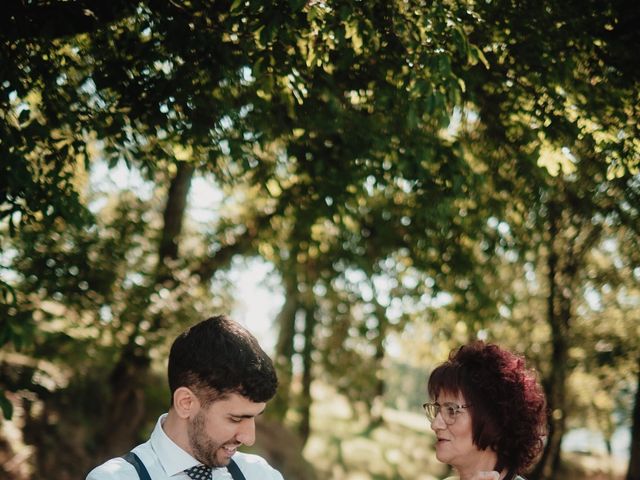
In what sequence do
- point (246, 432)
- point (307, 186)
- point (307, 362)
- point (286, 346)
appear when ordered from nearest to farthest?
point (246, 432), point (307, 186), point (307, 362), point (286, 346)

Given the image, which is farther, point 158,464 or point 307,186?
point 307,186

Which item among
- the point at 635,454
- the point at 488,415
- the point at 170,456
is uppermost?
the point at 635,454

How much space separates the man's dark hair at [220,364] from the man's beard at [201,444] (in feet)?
0.34

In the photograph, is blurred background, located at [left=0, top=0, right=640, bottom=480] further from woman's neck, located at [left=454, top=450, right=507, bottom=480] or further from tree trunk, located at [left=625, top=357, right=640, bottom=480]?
woman's neck, located at [left=454, top=450, right=507, bottom=480]

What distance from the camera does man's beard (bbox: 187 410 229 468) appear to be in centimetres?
324

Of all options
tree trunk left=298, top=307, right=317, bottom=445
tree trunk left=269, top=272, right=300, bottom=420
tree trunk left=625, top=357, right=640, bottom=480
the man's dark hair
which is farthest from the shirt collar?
tree trunk left=298, top=307, right=317, bottom=445

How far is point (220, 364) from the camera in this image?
3.31 metres

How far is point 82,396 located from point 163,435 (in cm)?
940

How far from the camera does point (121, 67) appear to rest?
5375 mm

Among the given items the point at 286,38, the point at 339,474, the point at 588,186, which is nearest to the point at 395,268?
the point at 588,186

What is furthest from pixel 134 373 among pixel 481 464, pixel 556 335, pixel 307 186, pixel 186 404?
pixel 556 335

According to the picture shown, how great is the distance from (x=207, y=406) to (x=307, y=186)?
447 cm

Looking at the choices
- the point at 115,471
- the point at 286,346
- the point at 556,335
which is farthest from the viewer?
the point at 286,346

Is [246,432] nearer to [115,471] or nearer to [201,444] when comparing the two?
[201,444]
